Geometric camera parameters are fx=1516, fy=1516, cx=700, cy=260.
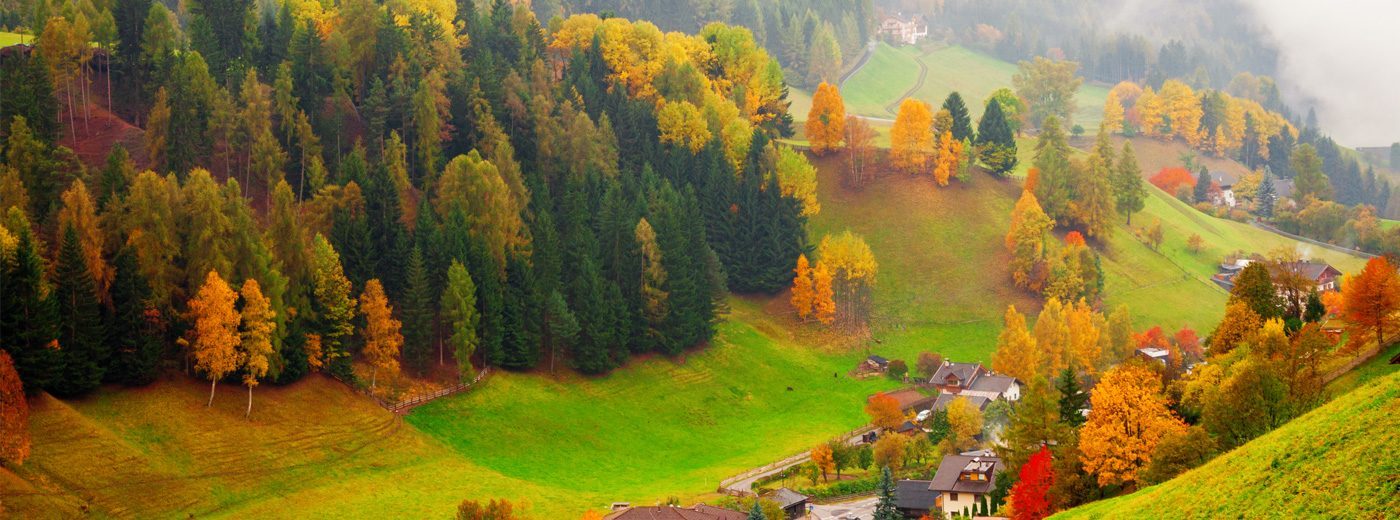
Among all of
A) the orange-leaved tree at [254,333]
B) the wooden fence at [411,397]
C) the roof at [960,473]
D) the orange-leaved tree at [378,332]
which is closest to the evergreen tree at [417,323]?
the orange-leaved tree at [378,332]

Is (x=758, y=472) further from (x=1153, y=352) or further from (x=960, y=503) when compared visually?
(x=1153, y=352)

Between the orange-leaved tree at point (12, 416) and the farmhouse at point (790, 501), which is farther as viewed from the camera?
the farmhouse at point (790, 501)

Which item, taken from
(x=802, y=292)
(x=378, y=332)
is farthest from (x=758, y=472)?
(x=802, y=292)

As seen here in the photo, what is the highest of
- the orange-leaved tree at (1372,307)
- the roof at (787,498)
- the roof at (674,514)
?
the orange-leaved tree at (1372,307)

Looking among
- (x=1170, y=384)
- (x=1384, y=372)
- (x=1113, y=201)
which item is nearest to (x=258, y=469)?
(x=1170, y=384)

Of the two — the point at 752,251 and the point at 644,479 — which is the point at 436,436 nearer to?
the point at 644,479

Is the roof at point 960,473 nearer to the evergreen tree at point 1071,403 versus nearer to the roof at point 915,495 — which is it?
the roof at point 915,495

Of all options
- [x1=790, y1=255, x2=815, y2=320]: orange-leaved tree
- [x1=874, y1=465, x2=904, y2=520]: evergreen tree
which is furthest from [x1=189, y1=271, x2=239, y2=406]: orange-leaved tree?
[x1=790, y1=255, x2=815, y2=320]: orange-leaved tree

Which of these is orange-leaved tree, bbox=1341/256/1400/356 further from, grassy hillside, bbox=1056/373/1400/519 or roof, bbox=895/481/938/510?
roof, bbox=895/481/938/510
